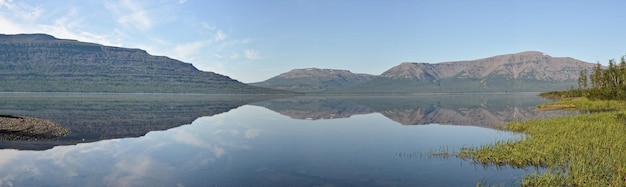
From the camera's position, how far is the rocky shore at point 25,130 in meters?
36.5

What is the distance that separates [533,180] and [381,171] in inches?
300

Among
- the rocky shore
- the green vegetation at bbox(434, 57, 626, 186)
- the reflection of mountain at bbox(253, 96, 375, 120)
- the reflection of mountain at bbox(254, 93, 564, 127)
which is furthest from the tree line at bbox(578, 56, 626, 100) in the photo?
the rocky shore

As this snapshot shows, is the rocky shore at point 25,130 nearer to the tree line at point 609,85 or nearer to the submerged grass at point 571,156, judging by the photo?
the submerged grass at point 571,156

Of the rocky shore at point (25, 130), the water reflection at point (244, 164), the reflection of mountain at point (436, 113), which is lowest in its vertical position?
the reflection of mountain at point (436, 113)

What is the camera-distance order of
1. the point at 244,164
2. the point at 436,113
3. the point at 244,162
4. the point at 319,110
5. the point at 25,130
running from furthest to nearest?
the point at 319,110 → the point at 436,113 → the point at 25,130 → the point at 244,162 → the point at 244,164

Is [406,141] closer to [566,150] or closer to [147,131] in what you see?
[566,150]

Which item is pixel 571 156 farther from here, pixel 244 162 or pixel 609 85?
pixel 609 85

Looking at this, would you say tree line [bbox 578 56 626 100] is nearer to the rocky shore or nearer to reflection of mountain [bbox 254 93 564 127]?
reflection of mountain [bbox 254 93 564 127]

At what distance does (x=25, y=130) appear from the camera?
40.0m

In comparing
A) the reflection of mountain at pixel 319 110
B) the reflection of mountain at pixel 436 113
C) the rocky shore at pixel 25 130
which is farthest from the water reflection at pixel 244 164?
the reflection of mountain at pixel 319 110

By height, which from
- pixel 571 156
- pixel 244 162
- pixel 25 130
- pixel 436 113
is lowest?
pixel 436 113

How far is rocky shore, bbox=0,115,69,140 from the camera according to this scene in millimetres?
36531

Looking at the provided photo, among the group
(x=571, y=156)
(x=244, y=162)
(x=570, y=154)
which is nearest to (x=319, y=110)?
(x=244, y=162)

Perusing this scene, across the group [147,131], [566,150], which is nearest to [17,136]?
[147,131]
